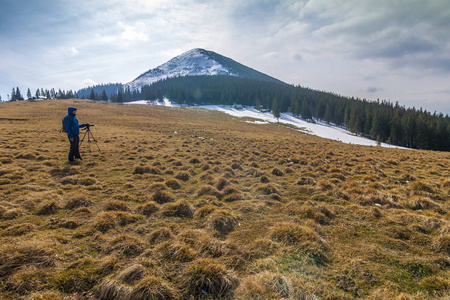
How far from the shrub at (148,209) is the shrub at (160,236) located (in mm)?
1505

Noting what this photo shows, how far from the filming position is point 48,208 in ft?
19.4

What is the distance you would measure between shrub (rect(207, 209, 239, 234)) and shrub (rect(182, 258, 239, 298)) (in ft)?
5.77

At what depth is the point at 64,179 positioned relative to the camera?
8562 millimetres

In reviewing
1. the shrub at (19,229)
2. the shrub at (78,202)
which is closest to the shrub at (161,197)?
the shrub at (78,202)

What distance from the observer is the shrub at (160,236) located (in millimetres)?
4824

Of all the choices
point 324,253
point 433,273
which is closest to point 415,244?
point 433,273

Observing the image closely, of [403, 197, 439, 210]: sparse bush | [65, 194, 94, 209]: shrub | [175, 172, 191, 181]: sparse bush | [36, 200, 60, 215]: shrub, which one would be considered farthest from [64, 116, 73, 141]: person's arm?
[403, 197, 439, 210]: sparse bush

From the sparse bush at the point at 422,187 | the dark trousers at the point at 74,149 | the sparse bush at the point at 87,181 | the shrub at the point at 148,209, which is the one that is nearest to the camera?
the shrub at the point at 148,209

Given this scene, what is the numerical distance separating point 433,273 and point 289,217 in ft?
10.6

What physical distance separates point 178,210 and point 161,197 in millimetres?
1336

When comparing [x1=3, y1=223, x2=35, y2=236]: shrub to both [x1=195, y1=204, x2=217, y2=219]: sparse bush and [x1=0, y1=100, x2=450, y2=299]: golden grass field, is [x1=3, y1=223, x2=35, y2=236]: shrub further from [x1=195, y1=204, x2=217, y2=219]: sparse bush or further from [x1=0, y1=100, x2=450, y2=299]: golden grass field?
[x1=195, y1=204, x2=217, y2=219]: sparse bush

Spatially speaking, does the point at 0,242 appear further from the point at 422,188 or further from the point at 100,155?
the point at 422,188

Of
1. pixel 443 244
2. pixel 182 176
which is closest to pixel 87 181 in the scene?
pixel 182 176

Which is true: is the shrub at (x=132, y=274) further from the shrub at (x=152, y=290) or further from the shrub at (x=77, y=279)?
the shrub at (x=77, y=279)
